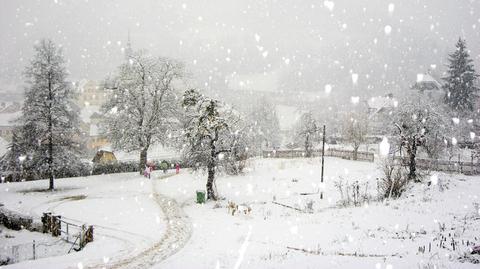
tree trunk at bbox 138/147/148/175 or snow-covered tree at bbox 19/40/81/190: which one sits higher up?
snow-covered tree at bbox 19/40/81/190

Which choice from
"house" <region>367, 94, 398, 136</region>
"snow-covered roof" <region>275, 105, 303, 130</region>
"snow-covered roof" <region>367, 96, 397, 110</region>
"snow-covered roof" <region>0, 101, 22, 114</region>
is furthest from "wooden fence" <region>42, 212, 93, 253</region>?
"snow-covered roof" <region>0, 101, 22, 114</region>

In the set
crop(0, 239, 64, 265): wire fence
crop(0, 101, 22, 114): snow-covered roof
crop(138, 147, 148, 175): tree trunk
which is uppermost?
crop(0, 101, 22, 114): snow-covered roof

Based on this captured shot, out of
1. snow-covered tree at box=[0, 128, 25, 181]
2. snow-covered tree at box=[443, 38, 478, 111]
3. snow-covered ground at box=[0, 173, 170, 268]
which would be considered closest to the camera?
snow-covered ground at box=[0, 173, 170, 268]

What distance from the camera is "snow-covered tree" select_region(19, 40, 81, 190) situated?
3356 centimetres

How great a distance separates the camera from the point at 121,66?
136ft

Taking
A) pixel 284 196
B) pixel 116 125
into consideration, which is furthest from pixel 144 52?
pixel 284 196

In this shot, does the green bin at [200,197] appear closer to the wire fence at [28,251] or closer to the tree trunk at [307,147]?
the wire fence at [28,251]

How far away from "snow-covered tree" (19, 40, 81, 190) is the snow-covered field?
2783 millimetres

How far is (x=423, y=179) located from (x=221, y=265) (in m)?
23.0

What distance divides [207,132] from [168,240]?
1142cm

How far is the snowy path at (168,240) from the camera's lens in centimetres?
1652

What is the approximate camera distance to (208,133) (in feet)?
98.8

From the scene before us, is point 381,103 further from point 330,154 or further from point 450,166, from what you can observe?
point 450,166

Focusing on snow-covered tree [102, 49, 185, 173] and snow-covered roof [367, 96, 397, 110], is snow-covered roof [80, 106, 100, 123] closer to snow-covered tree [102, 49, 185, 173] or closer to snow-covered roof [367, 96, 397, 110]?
snow-covered tree [102, 49, 185, 173]
